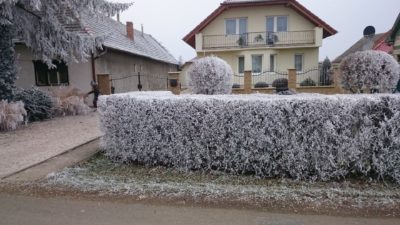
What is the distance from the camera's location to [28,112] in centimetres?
1133

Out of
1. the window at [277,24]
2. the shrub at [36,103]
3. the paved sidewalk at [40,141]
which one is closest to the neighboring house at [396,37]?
the window at [277,24]

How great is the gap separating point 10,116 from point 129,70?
12.6m

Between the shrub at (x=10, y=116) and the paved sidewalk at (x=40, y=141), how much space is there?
0.85ft

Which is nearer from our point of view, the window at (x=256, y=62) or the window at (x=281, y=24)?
the window at (x=281, y=24)

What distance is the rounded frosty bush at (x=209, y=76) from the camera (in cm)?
810

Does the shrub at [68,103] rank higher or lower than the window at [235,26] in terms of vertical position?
lower

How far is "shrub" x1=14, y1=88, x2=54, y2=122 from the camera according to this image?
11297mm

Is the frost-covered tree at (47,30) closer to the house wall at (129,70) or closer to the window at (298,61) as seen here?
the house wall at (129,70)

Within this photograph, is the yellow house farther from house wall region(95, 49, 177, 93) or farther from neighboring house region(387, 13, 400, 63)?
neighboring house region(387, 13, 400, 63)

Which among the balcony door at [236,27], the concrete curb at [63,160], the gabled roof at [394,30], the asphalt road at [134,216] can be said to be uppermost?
the balcony door at [236,27]

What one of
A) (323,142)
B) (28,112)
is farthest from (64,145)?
(323,142)

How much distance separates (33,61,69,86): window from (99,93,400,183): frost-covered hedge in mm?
12092

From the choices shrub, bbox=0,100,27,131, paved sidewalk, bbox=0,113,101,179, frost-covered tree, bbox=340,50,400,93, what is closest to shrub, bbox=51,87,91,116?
paved sidewalk, bbox=0,113,101,179

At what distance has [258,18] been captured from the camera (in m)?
23.7
